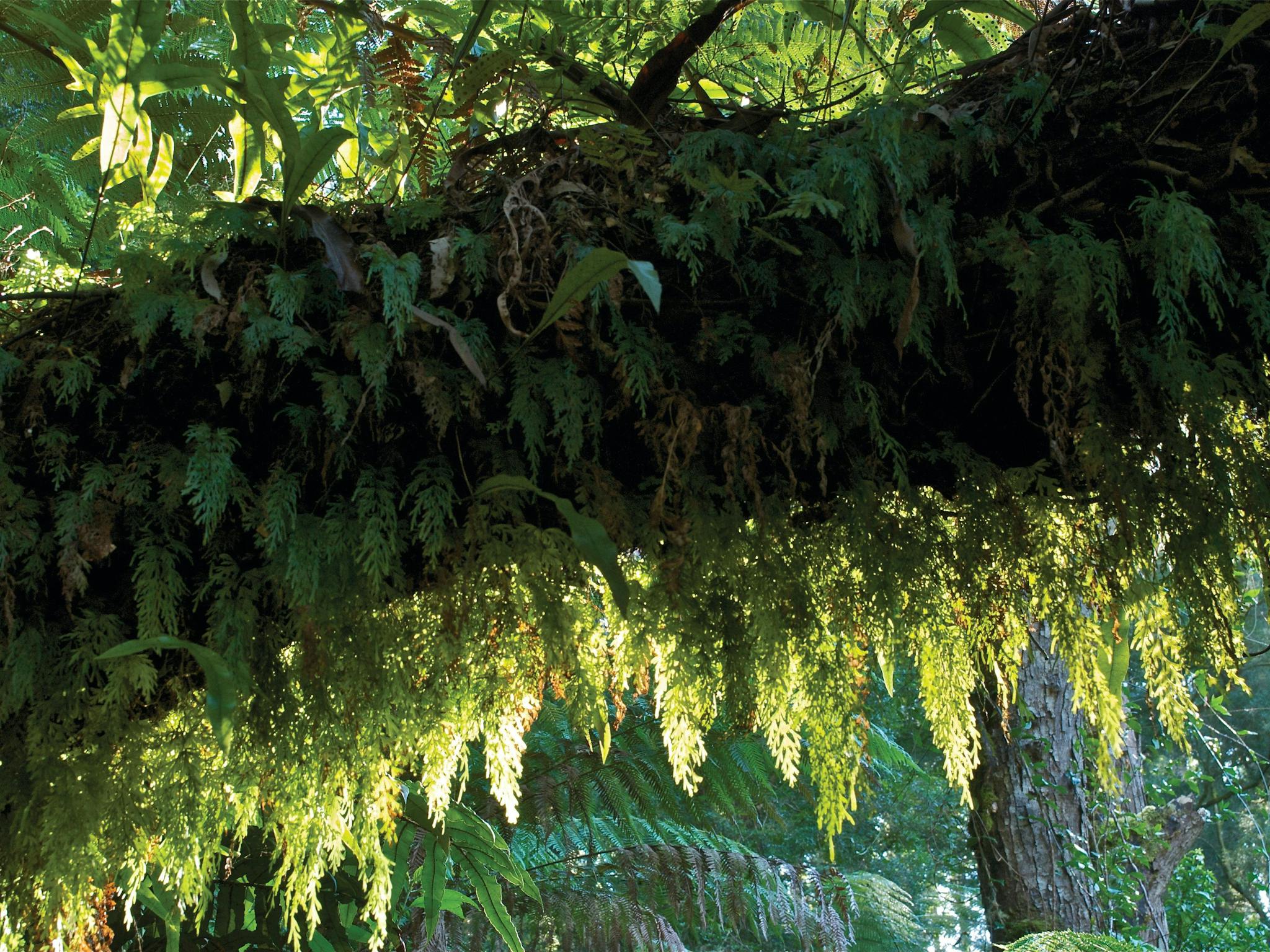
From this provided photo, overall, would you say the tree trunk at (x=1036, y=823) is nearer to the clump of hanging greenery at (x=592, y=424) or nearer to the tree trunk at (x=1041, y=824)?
the tree trunk at (x=1041, y=824)

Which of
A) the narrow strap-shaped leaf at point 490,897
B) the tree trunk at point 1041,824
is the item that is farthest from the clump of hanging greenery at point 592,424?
the tree trunk at point 1041,824

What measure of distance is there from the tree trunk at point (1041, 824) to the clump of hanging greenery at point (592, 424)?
2.47m

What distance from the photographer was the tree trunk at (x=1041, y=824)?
3.11m

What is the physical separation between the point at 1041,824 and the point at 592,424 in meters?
3.13

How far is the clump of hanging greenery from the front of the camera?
71 centimetres

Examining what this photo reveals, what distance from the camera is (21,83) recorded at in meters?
1.86

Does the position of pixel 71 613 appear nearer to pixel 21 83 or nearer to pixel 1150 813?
pixel 21 83

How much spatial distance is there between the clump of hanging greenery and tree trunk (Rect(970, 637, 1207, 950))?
247cm

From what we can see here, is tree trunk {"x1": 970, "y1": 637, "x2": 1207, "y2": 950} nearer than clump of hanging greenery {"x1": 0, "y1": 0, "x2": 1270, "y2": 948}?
No

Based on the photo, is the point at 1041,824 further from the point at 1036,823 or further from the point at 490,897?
the point at 490,897

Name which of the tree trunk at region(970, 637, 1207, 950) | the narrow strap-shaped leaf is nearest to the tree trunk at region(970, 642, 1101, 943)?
the tree trunk at region(970, 637, 1207, 950)

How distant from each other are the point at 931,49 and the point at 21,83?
1.88 m

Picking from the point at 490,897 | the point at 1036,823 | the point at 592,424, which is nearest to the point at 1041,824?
the point at 1036,823

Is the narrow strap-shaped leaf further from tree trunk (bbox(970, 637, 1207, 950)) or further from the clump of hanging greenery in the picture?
tree trunk (bbox(970, 637, 1207, 950))
